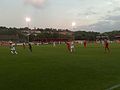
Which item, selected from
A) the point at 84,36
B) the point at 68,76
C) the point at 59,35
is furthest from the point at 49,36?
the point at 68,76

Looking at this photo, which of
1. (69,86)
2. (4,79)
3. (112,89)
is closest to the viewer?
(112,89)

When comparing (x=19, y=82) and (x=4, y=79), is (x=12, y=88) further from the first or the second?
(x=4, y=79)

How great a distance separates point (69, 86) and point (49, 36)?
558 feet

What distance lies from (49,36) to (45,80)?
168516 mm

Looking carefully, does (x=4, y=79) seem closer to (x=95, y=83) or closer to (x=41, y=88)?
(x=41, y=88)

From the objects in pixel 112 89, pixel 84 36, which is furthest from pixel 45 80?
pixel 84 36

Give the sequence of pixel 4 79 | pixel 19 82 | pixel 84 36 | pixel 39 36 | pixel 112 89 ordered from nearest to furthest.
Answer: pixel 112 89
pixel 19 82
pixel 4 79
pixel 39 36
pixel 84 36

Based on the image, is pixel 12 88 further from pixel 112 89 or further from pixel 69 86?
pixel 112 89

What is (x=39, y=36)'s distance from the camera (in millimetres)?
176875

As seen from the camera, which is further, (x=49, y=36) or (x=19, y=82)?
(x=49, y=36)

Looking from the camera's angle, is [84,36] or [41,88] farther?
[84,36]

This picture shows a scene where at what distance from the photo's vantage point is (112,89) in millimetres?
11453

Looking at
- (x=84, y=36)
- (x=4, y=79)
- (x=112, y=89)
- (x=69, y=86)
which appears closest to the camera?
(x=112, y=89)

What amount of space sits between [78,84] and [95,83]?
0.69 m
